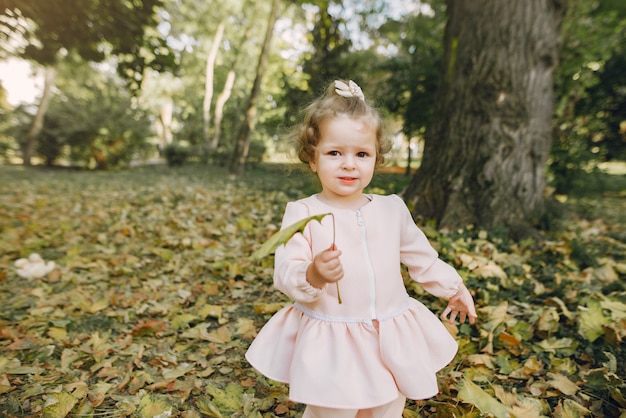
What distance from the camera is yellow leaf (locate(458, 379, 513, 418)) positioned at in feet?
5.25

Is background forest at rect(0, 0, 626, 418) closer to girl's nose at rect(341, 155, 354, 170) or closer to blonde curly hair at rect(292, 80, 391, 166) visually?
blonde curly hair at rect(292, 80, 391, 166)

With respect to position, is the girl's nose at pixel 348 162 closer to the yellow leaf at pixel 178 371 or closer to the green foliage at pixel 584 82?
the yellow leaf at pixel 178 371

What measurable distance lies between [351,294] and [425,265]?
0.38m

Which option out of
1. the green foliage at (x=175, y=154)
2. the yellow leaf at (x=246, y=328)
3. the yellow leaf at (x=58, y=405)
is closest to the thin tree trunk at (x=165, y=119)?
the green foliage at (x=175, y=154)

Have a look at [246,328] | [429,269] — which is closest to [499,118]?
[429,269]

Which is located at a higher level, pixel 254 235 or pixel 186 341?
pixel 254 235

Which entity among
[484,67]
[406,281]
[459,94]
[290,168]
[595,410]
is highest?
[484,67]

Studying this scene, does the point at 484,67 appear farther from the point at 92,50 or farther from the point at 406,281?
the point at 92,50

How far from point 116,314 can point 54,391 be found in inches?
36.2

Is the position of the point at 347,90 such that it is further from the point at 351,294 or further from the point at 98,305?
the point at 98,305

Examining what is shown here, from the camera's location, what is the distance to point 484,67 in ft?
12.3

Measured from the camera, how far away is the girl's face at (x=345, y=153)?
144 centimetres

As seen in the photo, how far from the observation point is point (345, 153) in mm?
1465

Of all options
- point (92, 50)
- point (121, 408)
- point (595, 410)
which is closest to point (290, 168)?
point (121, 408)
